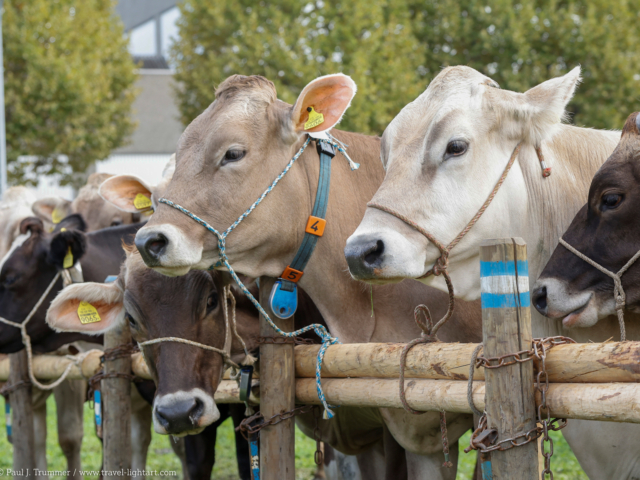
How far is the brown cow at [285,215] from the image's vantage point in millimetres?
2947

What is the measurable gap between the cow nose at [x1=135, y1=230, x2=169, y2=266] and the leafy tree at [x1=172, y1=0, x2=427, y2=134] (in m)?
11.1

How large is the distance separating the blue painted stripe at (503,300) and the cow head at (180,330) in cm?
153

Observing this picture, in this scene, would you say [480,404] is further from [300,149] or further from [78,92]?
[78,92]

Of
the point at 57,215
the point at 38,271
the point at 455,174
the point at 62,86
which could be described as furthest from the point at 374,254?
the point at 62,86

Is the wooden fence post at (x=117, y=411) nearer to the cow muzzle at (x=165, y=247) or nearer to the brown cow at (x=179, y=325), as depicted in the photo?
the brown cow at (x=179, y=325)

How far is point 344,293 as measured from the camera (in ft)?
10.4

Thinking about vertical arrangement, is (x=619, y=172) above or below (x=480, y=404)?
above

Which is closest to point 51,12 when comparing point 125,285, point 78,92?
point 78,92

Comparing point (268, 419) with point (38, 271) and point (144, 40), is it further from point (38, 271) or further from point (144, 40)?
point (144, 40)

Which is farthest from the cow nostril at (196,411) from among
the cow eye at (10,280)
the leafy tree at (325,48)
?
the leafy tree at (325,48)

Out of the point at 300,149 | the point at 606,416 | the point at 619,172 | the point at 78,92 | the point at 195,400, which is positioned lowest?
the point at 606,416

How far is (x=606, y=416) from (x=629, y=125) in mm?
1190

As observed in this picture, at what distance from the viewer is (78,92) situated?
15.6m

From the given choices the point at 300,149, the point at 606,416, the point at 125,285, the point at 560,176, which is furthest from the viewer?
the point at 125,285
